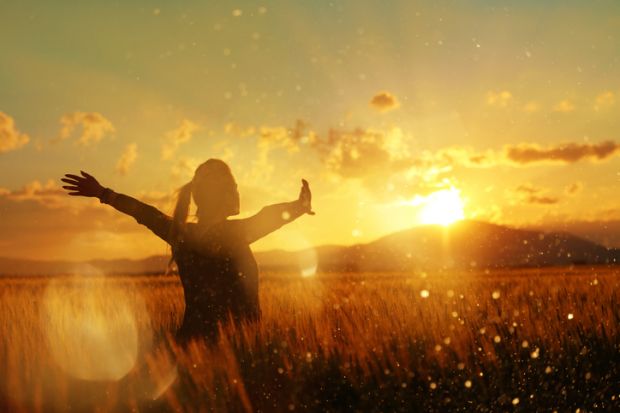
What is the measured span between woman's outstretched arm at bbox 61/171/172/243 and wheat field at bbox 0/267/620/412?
0.90 m

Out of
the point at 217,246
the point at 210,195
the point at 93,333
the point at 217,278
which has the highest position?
the point at 210,195

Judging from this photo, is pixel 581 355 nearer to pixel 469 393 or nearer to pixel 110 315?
pixel 469 393

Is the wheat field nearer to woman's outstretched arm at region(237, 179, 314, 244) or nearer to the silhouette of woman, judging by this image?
the silhouette of woman

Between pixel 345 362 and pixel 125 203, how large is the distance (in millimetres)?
2528

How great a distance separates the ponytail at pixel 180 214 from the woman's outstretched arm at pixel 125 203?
0.55 feet

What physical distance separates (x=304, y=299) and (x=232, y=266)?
1.36 m

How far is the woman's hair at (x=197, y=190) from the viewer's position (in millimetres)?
5547

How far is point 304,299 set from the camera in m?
6.71

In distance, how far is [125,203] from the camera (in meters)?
5.97

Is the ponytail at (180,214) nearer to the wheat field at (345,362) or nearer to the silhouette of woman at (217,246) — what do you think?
the silhouette of woman at (217,246)

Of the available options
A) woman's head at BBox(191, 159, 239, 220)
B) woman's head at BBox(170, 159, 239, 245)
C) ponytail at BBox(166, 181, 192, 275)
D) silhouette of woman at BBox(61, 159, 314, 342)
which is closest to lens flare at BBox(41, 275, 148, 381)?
silhouette of woman at BBox(61, 159, 314, 342)

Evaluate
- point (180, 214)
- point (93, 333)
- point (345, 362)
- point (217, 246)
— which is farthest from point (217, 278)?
point (345, 362)

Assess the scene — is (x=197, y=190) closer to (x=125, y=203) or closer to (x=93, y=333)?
(x=125, y=203)

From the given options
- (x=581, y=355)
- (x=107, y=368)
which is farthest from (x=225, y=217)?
(x=581, y=355)
